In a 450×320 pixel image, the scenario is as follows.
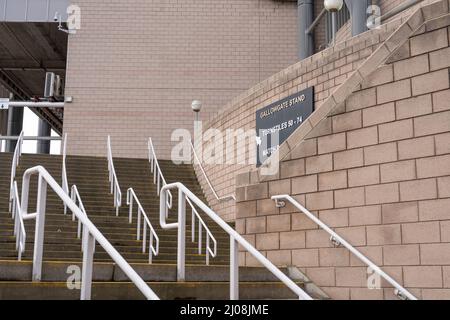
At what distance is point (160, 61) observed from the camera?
50.6 ft

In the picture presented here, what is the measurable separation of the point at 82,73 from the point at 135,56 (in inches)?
55.4

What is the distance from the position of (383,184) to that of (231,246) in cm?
162

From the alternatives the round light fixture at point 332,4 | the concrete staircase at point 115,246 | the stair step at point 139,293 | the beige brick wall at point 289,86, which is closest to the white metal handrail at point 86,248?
the concrete staircase at point 115,246

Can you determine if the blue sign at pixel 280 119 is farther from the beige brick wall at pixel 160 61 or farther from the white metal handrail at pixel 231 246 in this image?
the beige brick wall at pixel 160 61

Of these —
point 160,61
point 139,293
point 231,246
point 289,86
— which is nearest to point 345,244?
point 231,246

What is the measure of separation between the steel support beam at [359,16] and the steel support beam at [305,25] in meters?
4.24

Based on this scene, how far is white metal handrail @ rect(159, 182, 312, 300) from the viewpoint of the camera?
365 centimetres

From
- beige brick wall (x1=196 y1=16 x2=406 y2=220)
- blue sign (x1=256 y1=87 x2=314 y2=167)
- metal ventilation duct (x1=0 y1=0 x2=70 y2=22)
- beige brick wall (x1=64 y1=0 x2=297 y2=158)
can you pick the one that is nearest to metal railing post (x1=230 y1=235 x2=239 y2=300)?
beige brick wall (x1=196 y1=16 x2=406 y2=220)

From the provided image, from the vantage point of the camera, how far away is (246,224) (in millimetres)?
5918

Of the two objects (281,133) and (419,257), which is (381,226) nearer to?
(419,257)

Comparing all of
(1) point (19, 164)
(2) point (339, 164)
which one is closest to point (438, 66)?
(2) point (339, 164)

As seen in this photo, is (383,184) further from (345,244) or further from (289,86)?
(289,86)
